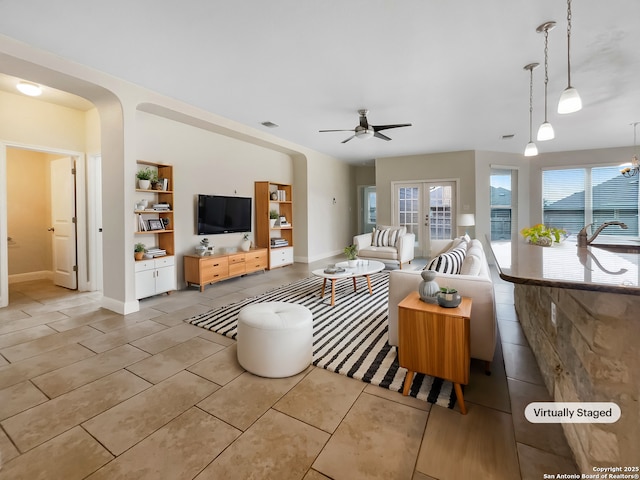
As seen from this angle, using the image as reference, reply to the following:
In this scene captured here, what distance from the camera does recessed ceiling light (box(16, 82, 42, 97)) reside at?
3525 mm

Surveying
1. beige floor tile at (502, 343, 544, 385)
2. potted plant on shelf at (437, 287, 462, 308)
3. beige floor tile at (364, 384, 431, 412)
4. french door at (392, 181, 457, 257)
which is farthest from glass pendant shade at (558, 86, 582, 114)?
french door at (392, 181, 457, 257)

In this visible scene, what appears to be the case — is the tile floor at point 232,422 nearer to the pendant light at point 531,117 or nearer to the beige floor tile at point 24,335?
the beige floor tile at point 24,335

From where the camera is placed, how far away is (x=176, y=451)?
5.02ft

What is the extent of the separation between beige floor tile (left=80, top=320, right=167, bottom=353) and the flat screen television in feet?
6.58

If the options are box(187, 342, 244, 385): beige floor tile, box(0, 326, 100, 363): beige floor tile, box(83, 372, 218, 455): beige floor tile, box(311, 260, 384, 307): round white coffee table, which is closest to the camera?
box(83, 372, 218, 455): beige floor tile

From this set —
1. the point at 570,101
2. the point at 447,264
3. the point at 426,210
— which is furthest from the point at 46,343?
the point at 426,210

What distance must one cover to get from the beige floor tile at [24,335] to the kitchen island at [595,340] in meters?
3.87

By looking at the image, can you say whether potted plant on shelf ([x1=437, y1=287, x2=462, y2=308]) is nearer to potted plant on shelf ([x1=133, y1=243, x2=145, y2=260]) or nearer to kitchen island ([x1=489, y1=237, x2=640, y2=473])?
kitchen island ([x1=489, y1=237, x2=640, y2=473])

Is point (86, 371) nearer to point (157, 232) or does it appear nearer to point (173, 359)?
point (173, 359)

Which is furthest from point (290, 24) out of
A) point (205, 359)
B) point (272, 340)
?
point (205, 359)

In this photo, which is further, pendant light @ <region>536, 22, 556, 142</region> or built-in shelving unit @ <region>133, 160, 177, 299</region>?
built-in shelving unit @ <region>133, 160, 177, 299</region>

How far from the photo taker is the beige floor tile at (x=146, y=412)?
5.34ft

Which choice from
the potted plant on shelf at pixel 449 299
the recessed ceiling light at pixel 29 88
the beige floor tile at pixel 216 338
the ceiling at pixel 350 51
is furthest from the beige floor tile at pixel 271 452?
the recessed ceiling light at pixel 29 88

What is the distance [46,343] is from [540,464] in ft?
12.1
